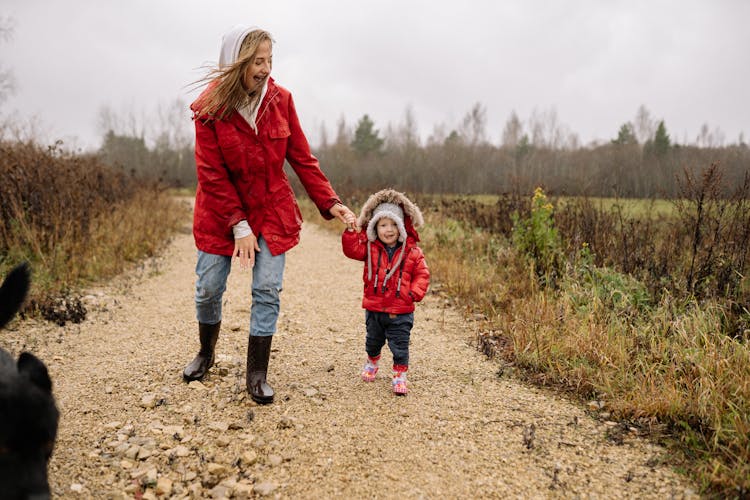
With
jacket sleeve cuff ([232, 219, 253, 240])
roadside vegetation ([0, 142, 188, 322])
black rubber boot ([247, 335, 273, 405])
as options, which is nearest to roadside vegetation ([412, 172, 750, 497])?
black rubber boot ([247, 335, 273, 405])

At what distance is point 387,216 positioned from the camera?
3406 millimetres

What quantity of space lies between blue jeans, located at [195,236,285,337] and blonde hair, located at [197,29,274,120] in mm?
822

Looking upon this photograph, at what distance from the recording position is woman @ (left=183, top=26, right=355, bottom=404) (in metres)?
2.86

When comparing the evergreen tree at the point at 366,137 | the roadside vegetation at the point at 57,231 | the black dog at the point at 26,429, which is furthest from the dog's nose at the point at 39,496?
the evergreen tree at the point at 366,137

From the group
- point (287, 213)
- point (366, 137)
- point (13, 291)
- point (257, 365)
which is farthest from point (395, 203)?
point (366, 137)

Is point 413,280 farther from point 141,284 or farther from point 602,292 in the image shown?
point 141,284

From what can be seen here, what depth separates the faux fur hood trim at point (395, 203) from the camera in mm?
3508

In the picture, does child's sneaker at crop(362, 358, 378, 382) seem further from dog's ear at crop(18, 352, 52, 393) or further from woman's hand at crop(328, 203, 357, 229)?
dog's ear at crop(18, 352, 52, 393)

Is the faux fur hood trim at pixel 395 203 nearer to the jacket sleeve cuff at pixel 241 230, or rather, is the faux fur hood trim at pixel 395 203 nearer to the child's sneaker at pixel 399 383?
the jacket sleeve cuff at pixel 241 230

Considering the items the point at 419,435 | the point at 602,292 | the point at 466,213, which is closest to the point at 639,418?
the point at 419,435

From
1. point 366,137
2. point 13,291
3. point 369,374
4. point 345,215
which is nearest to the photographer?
point 13,291

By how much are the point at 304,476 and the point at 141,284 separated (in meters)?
4.84

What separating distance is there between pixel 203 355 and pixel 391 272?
1.47 m

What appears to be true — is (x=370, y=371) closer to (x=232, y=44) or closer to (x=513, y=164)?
(x=232, y=44)
